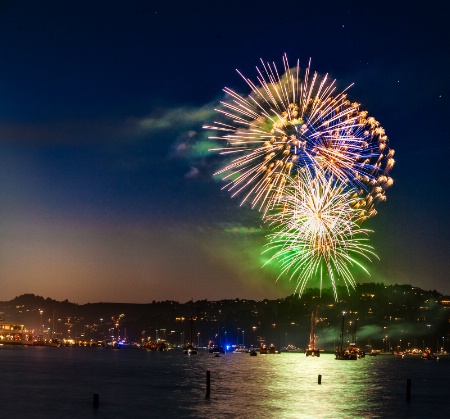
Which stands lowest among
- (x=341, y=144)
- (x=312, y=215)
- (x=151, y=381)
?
(x=151, y=381)

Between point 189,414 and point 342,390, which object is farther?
point 342,390

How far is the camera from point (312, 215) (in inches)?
1656

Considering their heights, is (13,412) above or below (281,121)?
below

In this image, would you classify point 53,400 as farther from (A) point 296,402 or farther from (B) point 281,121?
(B) point 281,121

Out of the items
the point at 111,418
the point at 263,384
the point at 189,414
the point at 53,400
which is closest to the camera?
the point at 111,418

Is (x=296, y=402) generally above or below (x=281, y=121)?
below

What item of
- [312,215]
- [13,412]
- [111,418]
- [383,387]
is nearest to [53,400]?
[13,412]

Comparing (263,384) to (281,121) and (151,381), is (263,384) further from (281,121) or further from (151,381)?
(281,121)

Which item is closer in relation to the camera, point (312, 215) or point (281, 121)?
point (281, 121)

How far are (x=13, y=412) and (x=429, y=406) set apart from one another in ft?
82.2

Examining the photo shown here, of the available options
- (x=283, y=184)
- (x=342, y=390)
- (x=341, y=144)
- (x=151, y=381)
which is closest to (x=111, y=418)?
(x=283, y=184)

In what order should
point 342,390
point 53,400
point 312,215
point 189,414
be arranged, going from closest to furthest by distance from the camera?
point 189,414, point 312,215, point 53,400, point 342,390

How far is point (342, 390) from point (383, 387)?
30.2 feet

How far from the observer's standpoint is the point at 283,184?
40719mm
